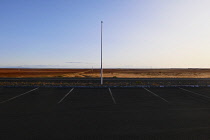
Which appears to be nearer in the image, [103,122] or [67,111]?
[103,122]

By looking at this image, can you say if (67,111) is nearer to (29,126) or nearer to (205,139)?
(29,126)

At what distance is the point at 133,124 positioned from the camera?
276 inches

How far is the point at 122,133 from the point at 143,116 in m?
2.49

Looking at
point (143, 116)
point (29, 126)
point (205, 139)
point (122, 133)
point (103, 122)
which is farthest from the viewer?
point (143, 116)

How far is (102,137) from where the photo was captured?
5723 millimetres

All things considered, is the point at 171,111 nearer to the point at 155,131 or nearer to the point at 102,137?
the point at 155,131

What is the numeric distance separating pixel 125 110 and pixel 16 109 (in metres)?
6.42

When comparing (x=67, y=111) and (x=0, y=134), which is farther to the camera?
(x=67, y=111)

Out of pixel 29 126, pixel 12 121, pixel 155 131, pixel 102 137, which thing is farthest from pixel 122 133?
pixel 12 121

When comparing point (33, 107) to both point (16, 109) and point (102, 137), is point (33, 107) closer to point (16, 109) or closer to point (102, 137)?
point (16, 109)

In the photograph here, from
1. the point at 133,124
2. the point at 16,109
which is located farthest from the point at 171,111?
the point at 16,109

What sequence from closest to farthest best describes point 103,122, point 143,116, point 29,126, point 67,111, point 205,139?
point 205,139 → point 29,126 → point 103,122 → point 143,116 → point 67,111

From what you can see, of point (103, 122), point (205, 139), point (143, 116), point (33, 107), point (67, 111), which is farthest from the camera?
point (33, 107)

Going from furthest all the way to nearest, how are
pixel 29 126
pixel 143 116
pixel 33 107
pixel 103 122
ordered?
pixel 33 107 → pixel 143 116 → pixel 103 122 → pixel 29 126
